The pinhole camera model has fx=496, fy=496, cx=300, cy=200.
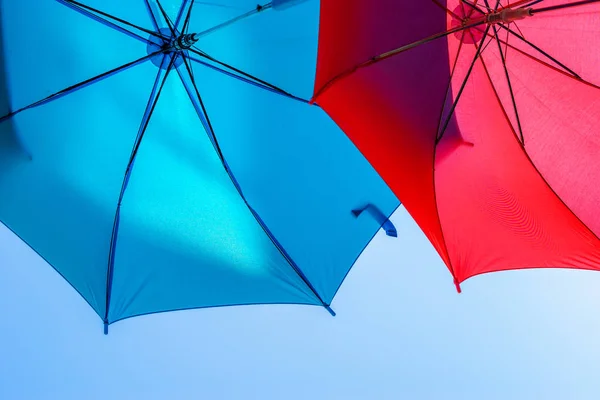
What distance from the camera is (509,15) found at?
5.80ft

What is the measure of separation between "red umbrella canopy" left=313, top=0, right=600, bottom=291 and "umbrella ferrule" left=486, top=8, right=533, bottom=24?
0.14 meters

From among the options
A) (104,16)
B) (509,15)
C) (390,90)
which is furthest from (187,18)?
(509,15)

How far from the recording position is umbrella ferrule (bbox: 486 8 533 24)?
5.61 ft

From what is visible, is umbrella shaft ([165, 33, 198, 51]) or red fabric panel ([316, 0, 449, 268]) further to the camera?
umbrella shaft ([165, 33, 198, 51])

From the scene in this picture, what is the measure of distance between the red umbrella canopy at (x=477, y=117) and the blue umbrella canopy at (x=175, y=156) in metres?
0.41

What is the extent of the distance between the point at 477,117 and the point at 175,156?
143 centimetres

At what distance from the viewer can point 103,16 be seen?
2.25 m

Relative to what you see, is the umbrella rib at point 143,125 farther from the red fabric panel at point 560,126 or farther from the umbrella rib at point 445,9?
the red fabric panel at point 560,126

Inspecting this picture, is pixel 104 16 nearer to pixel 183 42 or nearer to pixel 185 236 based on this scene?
pixel 183 42

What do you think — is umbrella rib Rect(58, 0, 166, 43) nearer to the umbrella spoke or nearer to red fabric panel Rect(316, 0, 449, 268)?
the umbrella spoke

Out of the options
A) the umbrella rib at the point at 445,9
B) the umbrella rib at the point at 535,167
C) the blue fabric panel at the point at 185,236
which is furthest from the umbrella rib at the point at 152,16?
the umbrella rib at the point at 535,167

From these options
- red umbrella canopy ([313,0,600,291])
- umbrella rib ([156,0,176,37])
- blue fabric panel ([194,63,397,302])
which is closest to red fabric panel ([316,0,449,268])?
red umbrella canopy ([313,0,600,291])

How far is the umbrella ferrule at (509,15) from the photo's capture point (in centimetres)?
171

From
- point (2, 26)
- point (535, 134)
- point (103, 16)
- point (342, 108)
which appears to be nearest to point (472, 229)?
point (535, 134)
